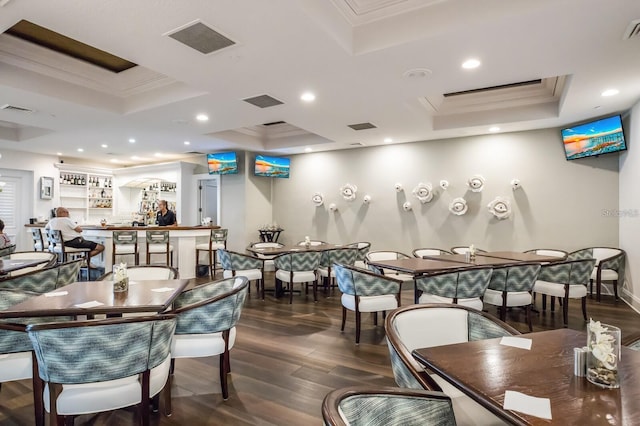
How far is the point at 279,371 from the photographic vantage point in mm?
3164

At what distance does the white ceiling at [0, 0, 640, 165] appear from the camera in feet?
9.07

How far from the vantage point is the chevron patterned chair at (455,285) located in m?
3.61

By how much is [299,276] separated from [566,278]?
3.55m

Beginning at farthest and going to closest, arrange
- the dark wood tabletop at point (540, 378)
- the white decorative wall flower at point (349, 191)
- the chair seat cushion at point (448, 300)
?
the white decorative wall flower at point (349, 191) → the chair seat cushion at point (448, 300) → the dark wood tabletop at point (540, 378)

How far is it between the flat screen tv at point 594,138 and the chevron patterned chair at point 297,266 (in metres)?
4.75

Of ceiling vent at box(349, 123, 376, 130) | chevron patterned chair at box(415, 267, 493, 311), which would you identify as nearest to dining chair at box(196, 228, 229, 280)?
ceiling vent at box(349, 123, 376, 130)

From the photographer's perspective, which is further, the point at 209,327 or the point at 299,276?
the point at 299,276

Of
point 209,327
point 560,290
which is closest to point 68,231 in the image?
point 209,327

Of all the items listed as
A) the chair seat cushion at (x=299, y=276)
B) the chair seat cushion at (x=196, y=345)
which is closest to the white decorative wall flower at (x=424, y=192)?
the chair seat cushion at (x=299, y=276)

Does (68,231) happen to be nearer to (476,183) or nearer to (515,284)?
(515,284)

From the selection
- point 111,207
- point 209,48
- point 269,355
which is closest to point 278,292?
point 269,355

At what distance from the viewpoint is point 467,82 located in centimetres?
409

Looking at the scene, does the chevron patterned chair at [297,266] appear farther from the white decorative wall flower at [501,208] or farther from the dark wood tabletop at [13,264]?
the white decorative wall flower at [501,208]

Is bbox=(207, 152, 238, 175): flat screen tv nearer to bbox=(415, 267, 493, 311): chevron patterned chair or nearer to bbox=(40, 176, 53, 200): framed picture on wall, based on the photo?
bbox=(40, 176, 53, 200): framed picture on wall
